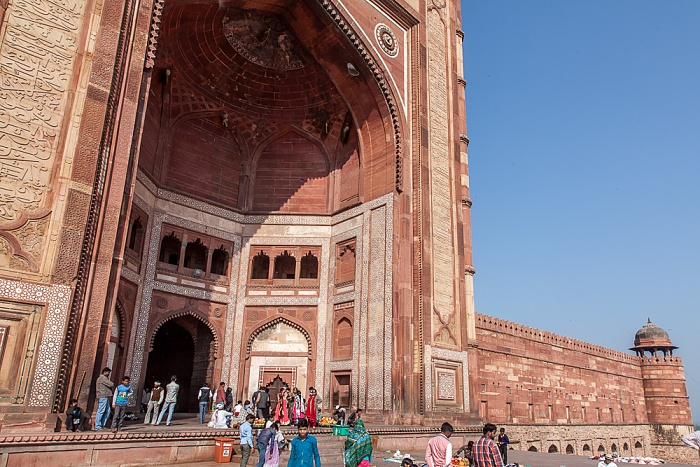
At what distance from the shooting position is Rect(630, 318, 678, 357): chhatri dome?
30525 millimetres

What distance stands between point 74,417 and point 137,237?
242 inches

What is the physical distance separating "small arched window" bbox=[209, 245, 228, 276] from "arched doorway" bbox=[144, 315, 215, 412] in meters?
1.38

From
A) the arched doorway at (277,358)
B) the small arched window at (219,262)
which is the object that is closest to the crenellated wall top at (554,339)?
the arched doorway at (277,358)

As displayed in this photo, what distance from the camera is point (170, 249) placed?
42.9ft

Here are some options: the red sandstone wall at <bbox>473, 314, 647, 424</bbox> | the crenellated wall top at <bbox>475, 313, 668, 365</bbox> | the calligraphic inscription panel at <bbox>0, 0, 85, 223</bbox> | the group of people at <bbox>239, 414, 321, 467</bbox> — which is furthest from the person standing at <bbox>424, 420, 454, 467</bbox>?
the crenellated wall top at <bbox>475, 313, 668, 365</bbox>

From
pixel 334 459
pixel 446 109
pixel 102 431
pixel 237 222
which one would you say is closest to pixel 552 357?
pixel 446 109

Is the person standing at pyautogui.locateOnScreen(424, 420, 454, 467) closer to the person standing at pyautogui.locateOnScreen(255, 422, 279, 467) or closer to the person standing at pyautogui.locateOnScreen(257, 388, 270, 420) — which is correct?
the person standing at pyautogui.locateOnScreen(255, 422, 279, 467)

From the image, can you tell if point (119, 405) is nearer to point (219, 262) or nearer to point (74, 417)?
point (74, 417)

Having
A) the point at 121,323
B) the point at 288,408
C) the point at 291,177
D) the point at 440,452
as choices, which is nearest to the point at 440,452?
the point at 440,452

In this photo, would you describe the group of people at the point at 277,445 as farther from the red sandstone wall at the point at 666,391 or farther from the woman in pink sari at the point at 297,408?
the red sandstone wall at the point at 666,391

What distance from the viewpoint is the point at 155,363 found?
13.7m

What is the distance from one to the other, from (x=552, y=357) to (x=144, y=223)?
16.8m

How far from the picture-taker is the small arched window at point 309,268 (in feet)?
46.3

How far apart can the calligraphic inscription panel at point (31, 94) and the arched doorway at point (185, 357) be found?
6.13 meters
